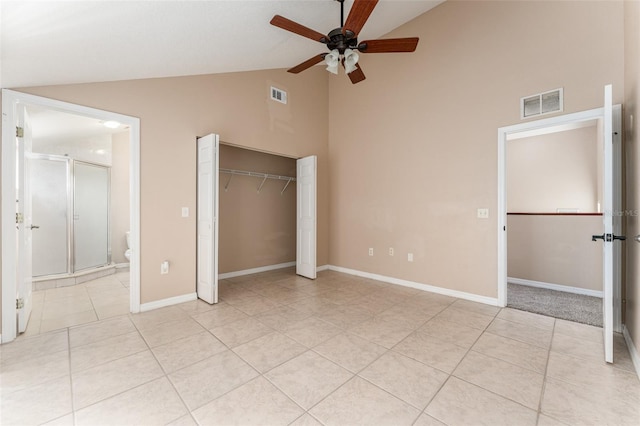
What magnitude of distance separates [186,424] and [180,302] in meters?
2.20

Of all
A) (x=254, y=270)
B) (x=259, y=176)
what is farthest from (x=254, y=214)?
(x=254, y=270)

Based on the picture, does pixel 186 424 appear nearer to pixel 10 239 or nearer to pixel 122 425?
pixel 122 425

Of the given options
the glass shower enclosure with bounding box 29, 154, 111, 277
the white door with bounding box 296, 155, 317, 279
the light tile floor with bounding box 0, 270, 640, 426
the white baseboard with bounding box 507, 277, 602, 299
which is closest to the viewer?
the light tile floor with bounding box 0, 270, 640, 426

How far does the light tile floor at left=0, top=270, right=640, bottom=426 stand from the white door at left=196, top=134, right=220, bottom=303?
0.40 meters

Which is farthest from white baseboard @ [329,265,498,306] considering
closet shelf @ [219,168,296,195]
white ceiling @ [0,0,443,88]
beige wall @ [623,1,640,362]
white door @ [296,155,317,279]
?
white ceiling @ [0,0,443,88]

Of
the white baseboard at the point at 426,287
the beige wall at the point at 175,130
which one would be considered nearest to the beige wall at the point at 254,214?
the beige wall at the point at 175,130

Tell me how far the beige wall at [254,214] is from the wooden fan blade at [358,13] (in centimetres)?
316

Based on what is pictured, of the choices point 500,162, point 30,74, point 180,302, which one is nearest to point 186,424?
point 180,302

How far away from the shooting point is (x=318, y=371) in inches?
77.3

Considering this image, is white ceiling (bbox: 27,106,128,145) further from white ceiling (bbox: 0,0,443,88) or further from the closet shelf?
the closet shelf

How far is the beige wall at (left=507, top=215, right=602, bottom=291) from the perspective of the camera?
3.77 m

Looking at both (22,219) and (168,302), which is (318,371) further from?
(22,219)

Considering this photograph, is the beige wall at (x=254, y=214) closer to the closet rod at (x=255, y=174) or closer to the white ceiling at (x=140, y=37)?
the closet rod at (x=255, y=174)

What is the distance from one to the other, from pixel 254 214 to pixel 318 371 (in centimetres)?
361
